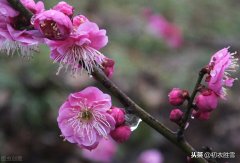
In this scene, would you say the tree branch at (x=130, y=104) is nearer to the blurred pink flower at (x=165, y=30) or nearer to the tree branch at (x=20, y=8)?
the tree branch at (x=20, y=8)

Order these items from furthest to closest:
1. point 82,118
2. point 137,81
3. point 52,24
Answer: point 137,81
point 82,118
point 52,24

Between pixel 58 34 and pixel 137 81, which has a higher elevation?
pixel 58 34

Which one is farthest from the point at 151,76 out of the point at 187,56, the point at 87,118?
the point at 87,118

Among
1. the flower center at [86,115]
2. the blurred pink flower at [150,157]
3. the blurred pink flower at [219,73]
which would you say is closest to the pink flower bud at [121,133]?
the flower center at [86,115]

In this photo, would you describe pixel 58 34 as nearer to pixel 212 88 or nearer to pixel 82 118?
pixel 82 118

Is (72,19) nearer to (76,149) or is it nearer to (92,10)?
(76,149)

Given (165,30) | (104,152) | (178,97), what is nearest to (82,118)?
(178,97)
